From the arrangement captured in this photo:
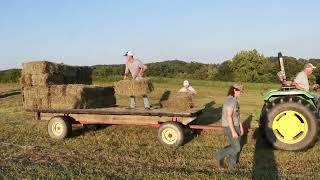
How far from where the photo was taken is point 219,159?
9633 mm

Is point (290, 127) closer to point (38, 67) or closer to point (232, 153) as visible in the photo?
point (232, 153)

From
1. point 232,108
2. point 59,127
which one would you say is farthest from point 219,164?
point 59,127

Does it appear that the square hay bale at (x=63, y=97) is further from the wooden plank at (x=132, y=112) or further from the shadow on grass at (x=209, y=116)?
the shadow on grass at (x=209, y=116)

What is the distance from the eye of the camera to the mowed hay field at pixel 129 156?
27.8 feet

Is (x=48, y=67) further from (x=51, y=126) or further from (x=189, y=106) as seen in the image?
(x=189, y=106)

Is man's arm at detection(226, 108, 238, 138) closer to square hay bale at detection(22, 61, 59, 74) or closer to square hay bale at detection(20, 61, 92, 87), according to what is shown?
square hay bale at detection(20, 61, 92, 87)

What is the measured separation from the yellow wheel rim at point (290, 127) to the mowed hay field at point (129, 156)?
Result: 1.19ft

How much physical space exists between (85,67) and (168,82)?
62.5ft

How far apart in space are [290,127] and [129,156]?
11.4ft

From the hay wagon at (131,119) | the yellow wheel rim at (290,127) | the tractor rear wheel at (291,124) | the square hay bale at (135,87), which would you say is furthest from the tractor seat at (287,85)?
the square hay bale at (135,87)

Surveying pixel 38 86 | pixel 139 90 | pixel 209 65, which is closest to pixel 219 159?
pixel 139 90

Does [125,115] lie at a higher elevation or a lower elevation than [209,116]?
higher

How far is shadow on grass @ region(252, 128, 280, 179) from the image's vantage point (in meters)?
8.53

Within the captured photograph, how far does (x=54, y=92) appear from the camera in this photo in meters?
14.0
